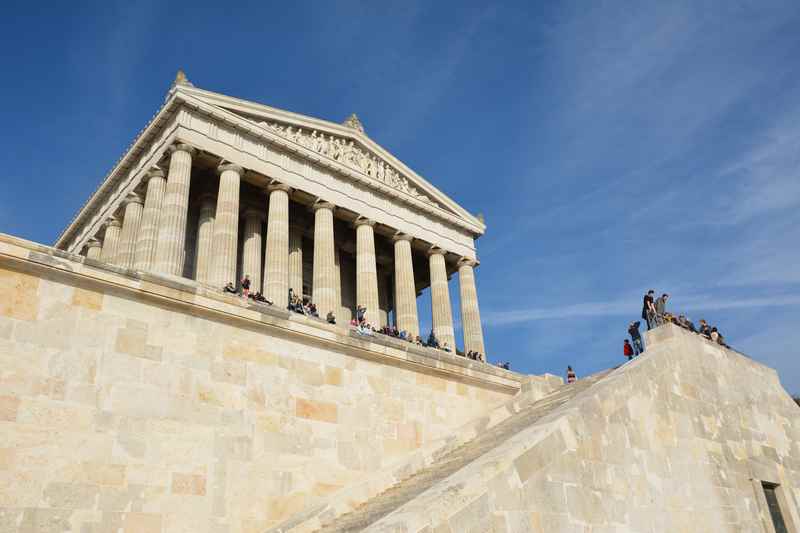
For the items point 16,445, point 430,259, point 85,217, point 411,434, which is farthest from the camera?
point 430,259

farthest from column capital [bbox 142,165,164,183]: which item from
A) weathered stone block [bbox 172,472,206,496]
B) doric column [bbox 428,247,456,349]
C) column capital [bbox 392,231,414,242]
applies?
weathered stone block [bbox 172,472,206,496]

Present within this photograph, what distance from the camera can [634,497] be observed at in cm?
1116

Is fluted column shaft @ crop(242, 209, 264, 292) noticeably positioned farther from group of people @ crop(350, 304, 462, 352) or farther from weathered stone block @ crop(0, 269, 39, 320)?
weathered stone block @ crop(0, 269, 39, 320)

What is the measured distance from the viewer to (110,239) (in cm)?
3428

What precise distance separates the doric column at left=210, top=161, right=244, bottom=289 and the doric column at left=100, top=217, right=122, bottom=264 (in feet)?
22.3

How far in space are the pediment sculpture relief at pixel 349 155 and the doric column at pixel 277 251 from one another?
3.75 metres

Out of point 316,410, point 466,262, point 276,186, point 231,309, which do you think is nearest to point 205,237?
point 276,186

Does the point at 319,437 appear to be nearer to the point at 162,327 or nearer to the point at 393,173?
the point at 162,327

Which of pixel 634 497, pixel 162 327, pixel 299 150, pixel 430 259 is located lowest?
pixel 634 497

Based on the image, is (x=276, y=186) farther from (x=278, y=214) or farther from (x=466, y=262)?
(x=466, y=262)

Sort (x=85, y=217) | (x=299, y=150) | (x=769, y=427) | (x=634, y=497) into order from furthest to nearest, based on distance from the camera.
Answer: (x=85, y=217)
(x=299, y=150)
(x=769, y=427)
(x=634, y=497)

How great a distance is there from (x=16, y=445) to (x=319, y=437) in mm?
5261

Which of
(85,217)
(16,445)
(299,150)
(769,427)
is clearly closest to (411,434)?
(16,445)

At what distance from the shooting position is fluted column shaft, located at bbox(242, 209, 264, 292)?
3225 cm
